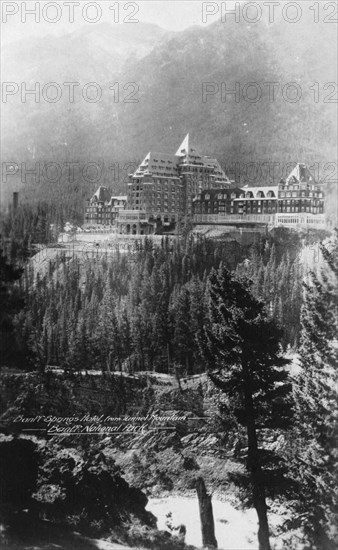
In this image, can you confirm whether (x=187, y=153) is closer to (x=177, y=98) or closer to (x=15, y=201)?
(x=177, y=98)

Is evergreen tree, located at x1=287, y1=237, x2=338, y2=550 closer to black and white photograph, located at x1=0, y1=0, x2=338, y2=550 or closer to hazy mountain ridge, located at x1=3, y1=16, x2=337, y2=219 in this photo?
black and white photograph, located at x1=0, y1=0, x2=338, y2=550

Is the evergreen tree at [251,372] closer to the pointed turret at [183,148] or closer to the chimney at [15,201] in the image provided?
the pointed turret at [183,148]

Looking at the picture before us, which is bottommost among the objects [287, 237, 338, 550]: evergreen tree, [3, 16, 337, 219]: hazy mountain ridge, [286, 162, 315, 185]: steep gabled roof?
[287, 237, 338, 550]: evergreen tree

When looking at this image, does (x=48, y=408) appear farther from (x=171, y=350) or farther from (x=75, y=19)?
(x=75, y=19)

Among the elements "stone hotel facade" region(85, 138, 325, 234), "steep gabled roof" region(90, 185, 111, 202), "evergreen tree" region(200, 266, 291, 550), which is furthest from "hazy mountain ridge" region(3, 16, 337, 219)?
"evergreen tree" region(200, 266, 291, 550)

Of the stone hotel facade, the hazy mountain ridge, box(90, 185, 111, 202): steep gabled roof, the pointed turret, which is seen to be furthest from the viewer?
the pointed turret

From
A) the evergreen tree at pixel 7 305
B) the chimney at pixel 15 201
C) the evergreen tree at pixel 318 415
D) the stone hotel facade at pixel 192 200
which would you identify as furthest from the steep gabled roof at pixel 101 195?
the evergreen tree at pixel 318 415

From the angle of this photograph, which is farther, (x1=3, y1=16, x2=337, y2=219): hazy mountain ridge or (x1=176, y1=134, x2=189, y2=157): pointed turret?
(x1=176, y1=134, x2=189, y2=157): pointed turret

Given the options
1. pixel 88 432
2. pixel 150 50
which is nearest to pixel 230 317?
pixel 88 432

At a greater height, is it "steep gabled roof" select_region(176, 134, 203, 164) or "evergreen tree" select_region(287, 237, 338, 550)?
"steep gabled roof" select_region(176, 134, 203, 164)
